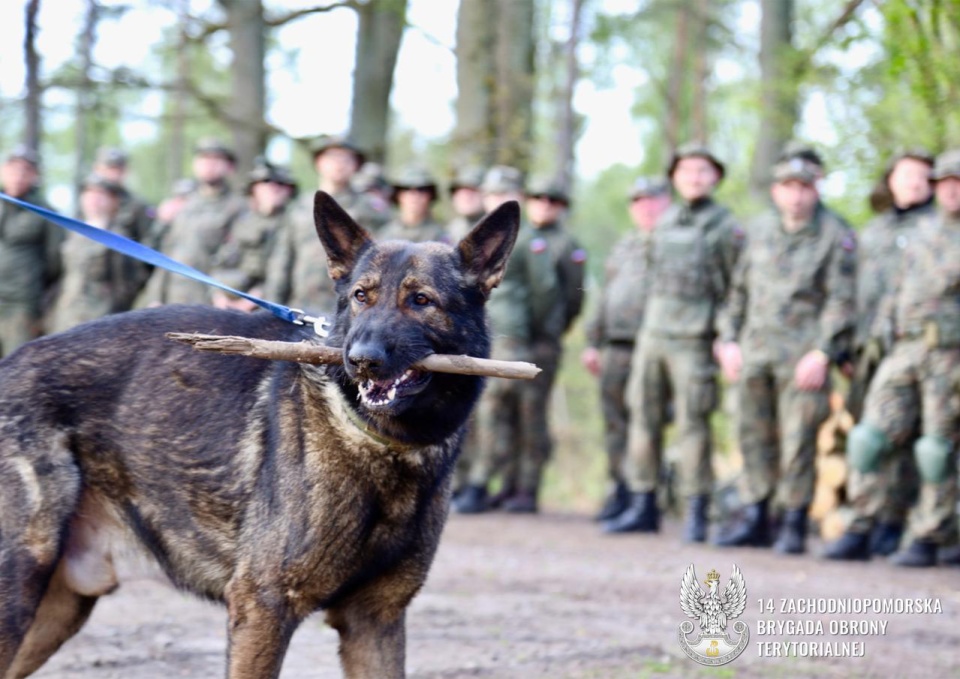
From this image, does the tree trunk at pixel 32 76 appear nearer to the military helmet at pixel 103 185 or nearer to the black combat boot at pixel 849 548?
the military helmet at pixel 103 185

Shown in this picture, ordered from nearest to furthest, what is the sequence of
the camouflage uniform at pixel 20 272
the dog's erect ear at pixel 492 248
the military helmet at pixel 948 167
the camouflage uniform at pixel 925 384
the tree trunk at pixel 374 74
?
the dog's erect ear at pixel 492 248
the military helmet at pixel 948 167
the camouflage uniform at pixel 925 384
the camouflage uniform at pixel 20 272
the tree trunk at pixel 374 74

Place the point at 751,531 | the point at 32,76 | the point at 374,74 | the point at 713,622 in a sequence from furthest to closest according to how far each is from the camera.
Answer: the point at 374,74 → the point at 32,76 → the point at 751,531 → the point at 713,622

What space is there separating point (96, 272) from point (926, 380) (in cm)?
772

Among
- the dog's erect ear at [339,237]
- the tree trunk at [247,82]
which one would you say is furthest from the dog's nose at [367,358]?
the tree trunk at [247,82]

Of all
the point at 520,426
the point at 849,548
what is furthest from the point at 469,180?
the point at 849,548

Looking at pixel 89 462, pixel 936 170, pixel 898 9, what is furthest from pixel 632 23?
pixel 89 462

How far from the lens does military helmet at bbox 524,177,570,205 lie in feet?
40.9

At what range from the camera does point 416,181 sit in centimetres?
1218

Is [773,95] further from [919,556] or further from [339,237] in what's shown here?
[339,237]

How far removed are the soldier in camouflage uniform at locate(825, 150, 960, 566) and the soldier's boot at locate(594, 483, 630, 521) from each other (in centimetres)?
262

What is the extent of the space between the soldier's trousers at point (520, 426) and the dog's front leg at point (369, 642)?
780 centimetres

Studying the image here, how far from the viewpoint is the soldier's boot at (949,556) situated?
9617 millimetres

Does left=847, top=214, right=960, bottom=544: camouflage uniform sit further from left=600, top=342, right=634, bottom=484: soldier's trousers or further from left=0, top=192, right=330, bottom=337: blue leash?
left=0, top=192, right=330, bottom=337: blue leash

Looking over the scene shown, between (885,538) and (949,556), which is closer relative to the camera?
(949,556)
